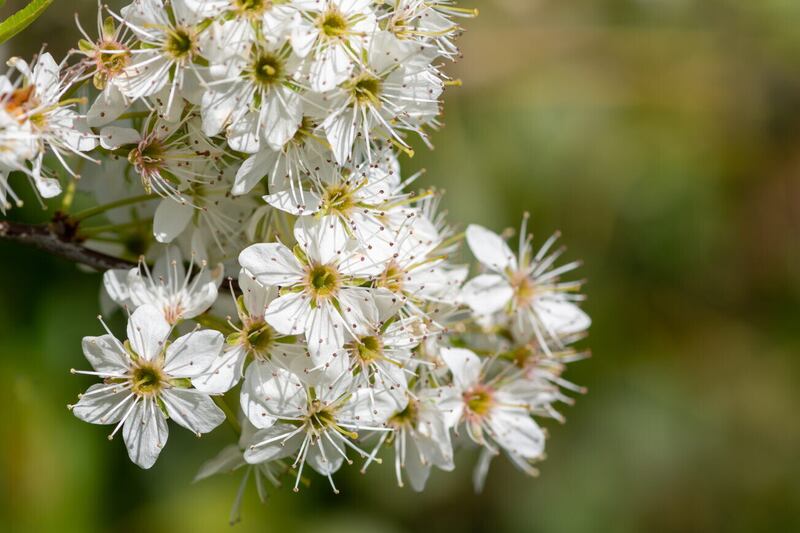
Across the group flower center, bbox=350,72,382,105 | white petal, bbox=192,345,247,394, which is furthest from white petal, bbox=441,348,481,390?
flower center, bbox=350,72,382,105

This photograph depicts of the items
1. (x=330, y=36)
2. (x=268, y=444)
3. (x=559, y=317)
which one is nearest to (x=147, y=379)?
(x=268, y=444)

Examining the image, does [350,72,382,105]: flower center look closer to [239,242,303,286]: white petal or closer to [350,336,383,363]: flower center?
[239,242,303,286]: white petal

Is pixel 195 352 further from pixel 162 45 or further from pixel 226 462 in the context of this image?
pixel 162 45

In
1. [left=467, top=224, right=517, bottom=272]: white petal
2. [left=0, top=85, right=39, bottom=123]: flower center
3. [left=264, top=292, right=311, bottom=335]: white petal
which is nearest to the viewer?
[left=0, top=85, right=39, bottom=123]: flower center

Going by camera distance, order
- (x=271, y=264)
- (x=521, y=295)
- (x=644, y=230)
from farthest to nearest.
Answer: (x=644, y=230)
(x=521, y=295)
(x=271, y=264)

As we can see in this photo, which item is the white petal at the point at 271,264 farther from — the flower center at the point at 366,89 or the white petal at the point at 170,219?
the flower center at the point at 366,89

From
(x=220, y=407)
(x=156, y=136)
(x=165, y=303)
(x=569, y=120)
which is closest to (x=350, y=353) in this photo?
(x=220, y=407)
